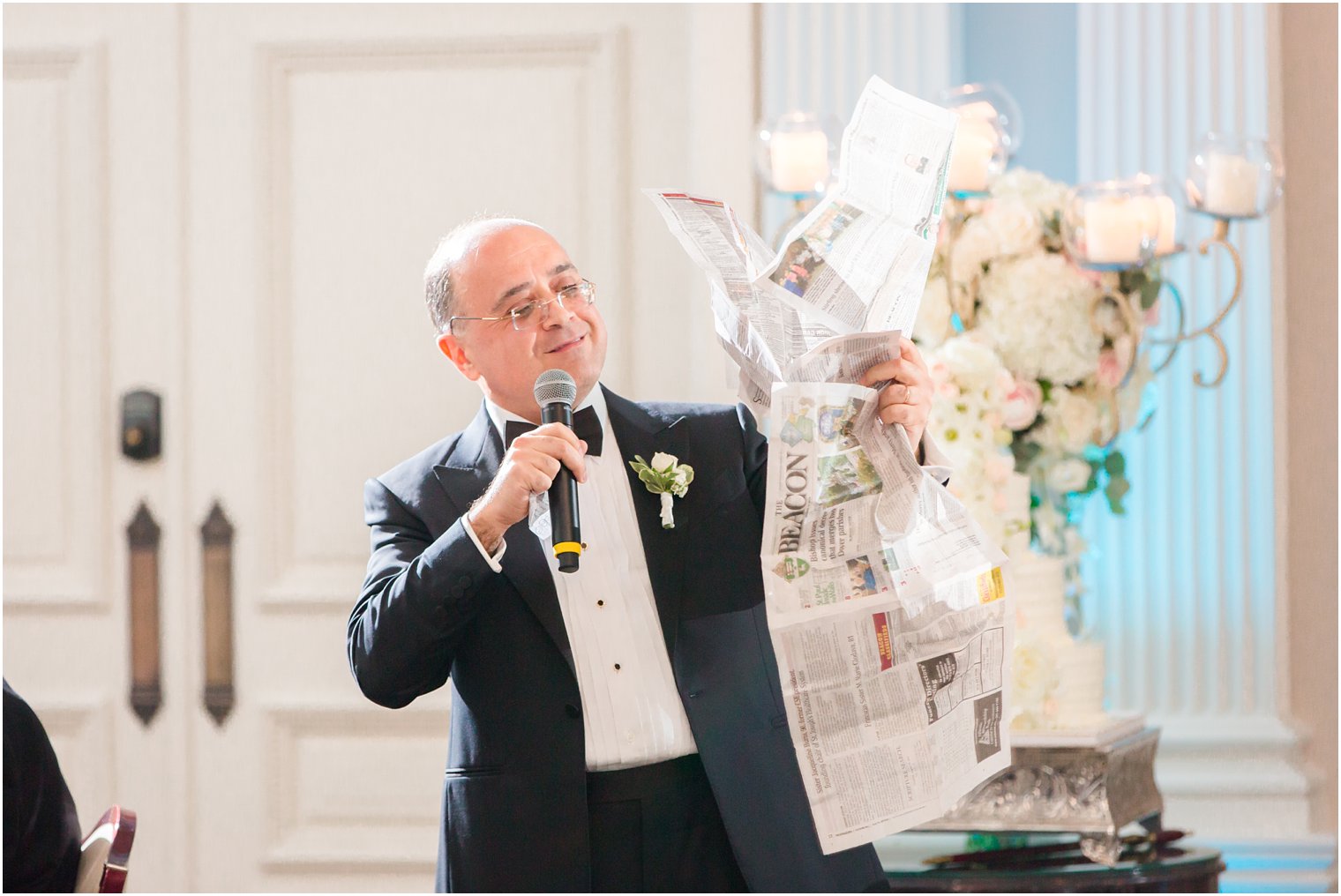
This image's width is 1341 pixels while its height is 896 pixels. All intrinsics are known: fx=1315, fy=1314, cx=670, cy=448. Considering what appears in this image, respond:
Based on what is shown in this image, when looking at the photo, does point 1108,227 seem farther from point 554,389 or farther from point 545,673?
point 545,673

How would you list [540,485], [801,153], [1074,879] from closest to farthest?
1. [540,485]
2. [1074,879]
3. [801,153]

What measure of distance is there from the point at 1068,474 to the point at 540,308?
43.3 inches

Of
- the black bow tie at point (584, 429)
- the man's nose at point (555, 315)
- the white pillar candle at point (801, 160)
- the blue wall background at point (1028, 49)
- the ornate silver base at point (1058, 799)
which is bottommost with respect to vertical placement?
the ornate silver base at point (1058, 799)

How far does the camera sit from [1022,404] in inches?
87.0

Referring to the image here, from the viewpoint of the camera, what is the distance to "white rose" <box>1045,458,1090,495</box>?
229 centimetres

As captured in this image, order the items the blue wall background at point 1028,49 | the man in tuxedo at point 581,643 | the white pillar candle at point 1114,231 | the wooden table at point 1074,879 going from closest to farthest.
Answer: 1. the man in tuxedo at point 581,643
2. the wooden table at point 1074,879
3. the white pillar candle at point 1114,231
4. the blue wall background at point 1028,49

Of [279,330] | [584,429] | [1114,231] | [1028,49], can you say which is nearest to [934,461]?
[584,429]

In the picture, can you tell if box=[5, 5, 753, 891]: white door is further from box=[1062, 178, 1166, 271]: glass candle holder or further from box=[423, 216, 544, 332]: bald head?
box=[423, 216, 544, 332]: bald head

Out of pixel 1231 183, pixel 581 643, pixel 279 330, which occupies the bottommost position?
pixel 581 643

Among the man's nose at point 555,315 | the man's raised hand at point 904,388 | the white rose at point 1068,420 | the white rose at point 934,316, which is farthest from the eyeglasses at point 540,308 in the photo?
the white rose at point 1068,420

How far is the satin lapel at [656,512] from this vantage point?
1.61 meters

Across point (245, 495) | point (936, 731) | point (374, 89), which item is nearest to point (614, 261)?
point (374, 89)

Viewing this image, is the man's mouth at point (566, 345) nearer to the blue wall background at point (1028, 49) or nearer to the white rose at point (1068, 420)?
the white rose at point (1068, 420)

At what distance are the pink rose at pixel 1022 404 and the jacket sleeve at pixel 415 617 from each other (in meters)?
1.05
